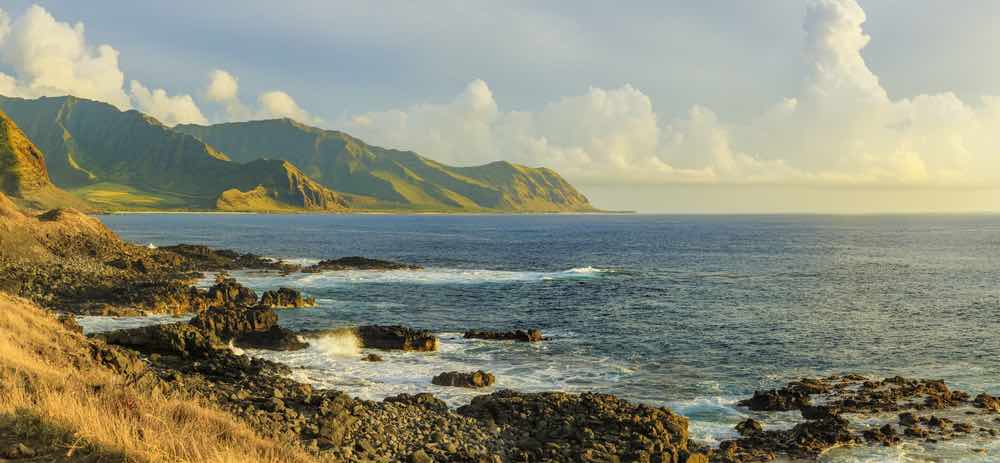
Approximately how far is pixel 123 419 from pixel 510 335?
3056cm

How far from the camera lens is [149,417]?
11.1 metres

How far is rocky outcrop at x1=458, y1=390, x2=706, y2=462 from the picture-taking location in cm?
1881

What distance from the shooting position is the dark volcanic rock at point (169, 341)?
27.6 metres

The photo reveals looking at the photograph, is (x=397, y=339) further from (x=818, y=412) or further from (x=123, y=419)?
(x=123, y=419)

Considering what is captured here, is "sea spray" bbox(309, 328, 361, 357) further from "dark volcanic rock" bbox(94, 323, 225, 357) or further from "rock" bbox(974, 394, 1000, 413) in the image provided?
"rock" bbox(974, 394, 1000, 413)

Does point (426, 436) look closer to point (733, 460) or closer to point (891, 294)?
point (733, 460)

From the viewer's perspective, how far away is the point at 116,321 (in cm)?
4006

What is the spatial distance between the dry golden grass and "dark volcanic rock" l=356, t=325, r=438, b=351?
69.8 ft

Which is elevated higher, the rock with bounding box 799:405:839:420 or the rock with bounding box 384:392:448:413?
the rock with bounding box 384:392:448:413

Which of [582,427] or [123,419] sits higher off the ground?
[123,419]

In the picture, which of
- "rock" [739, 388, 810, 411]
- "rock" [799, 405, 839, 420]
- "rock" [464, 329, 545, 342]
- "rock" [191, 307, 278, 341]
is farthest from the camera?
"rock" [464, 329, 545, 342]

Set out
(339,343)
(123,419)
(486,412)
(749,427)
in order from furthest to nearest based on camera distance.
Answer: (339,343) < (749,427) < (486,412) < (123,419)

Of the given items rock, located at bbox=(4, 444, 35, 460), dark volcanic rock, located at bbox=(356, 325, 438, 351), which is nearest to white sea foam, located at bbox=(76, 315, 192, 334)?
dark volcanic rock, located at bbox=(356, 325, 438, 351)

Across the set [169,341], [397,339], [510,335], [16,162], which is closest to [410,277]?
[510,335]
